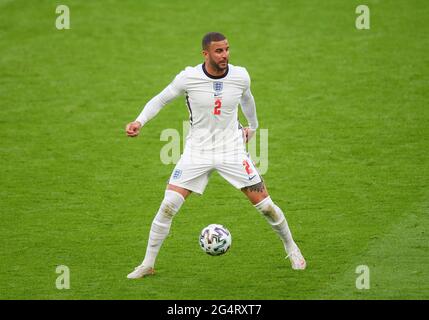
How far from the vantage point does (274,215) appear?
468 inches

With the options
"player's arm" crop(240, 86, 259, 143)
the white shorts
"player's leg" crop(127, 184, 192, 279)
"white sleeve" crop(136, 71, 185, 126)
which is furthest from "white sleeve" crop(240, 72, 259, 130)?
"player's leg" crop(127, 184, 192, 279)

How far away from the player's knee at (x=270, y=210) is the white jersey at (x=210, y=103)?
707mm

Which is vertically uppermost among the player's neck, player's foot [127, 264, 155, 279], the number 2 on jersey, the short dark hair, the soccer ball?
the short dark hair

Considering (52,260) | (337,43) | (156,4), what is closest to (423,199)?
(52,260)

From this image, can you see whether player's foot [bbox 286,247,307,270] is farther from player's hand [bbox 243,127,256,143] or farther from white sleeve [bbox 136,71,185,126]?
white sleeve [bbox 136,71,185,126]

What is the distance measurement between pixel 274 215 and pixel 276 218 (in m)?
0.05

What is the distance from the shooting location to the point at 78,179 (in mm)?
15719

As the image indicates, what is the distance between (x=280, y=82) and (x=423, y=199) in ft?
18.5

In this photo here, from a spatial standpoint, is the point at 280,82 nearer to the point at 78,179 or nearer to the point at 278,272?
the point at 78,179

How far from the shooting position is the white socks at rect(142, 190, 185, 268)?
1167 centimetres

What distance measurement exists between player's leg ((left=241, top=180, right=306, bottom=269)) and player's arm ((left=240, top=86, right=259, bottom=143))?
0.79 meters

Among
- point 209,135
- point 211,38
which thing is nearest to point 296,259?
point 209,135

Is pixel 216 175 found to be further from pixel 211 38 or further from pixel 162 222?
pixel 211 38

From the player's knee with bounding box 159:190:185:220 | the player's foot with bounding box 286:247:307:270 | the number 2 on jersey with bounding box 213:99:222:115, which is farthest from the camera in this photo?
the player's foot with bounding box 286:247:307:270
